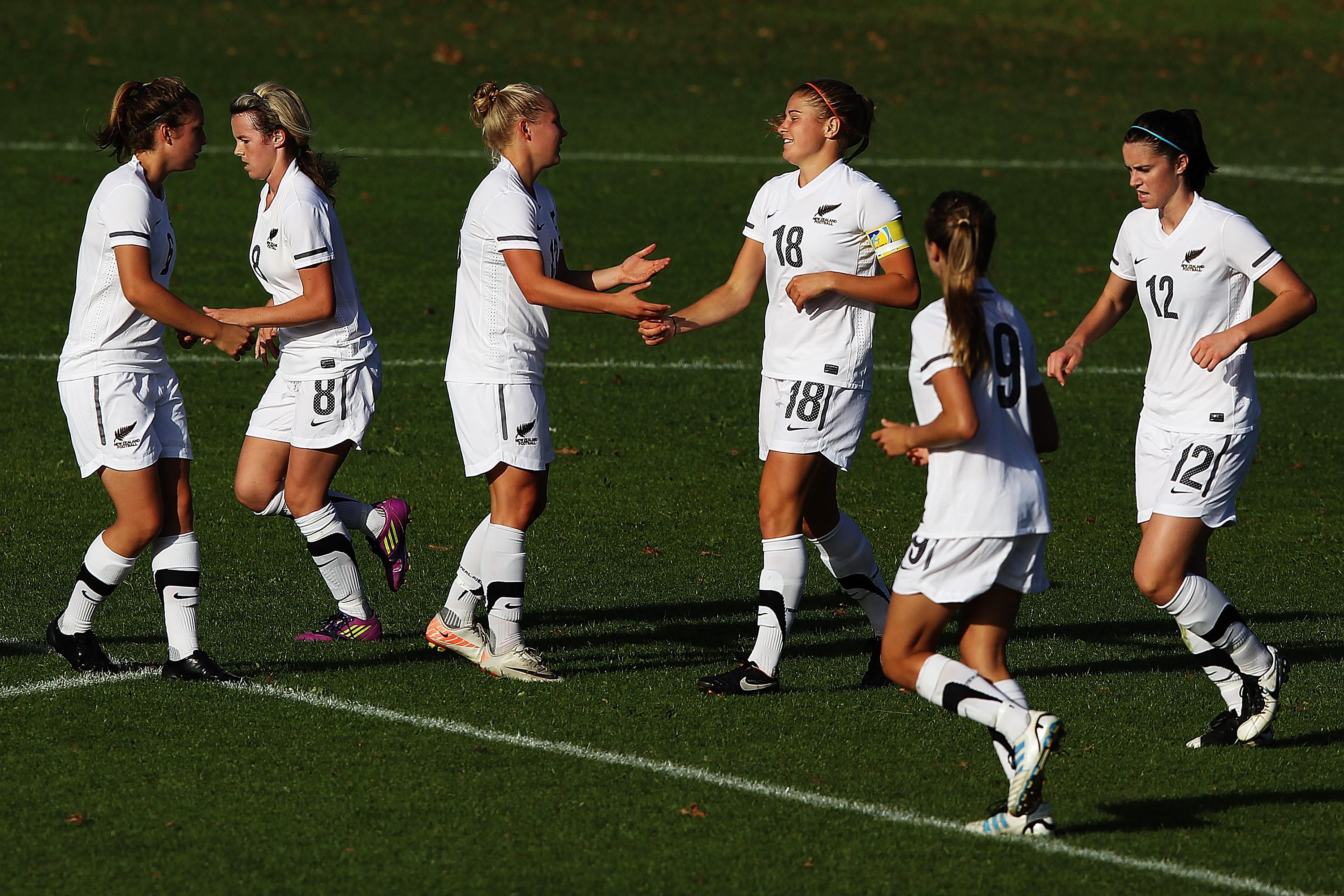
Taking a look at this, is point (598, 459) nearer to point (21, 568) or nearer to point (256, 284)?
point (21, 568)

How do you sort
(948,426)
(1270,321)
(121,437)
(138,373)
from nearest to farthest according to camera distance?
(948,426) → (1270,321) → (121,437) → (138,373)

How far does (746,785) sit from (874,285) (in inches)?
80.3

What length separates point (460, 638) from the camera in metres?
7.35

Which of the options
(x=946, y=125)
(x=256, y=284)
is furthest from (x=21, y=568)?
(x=946, y=125)

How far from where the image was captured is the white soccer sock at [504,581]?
718cm

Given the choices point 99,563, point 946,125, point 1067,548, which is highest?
point 946,125

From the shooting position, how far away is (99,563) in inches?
270

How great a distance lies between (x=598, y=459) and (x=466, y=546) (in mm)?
4006

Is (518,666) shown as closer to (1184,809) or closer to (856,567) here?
(856,567)

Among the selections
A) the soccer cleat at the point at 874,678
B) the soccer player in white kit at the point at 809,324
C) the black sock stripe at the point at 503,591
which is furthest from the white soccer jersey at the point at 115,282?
the soccer cleat at the point at 874,678

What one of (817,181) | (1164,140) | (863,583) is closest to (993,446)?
(1164,140)

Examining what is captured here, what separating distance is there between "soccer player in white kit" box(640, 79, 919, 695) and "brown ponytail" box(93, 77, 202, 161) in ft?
6.64

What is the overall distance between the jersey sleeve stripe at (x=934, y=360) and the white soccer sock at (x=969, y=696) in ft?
2.98

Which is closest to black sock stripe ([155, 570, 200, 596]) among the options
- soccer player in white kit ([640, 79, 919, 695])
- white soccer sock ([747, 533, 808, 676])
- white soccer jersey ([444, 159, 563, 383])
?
white soccer jersey ([444, 159, 563, 383])
